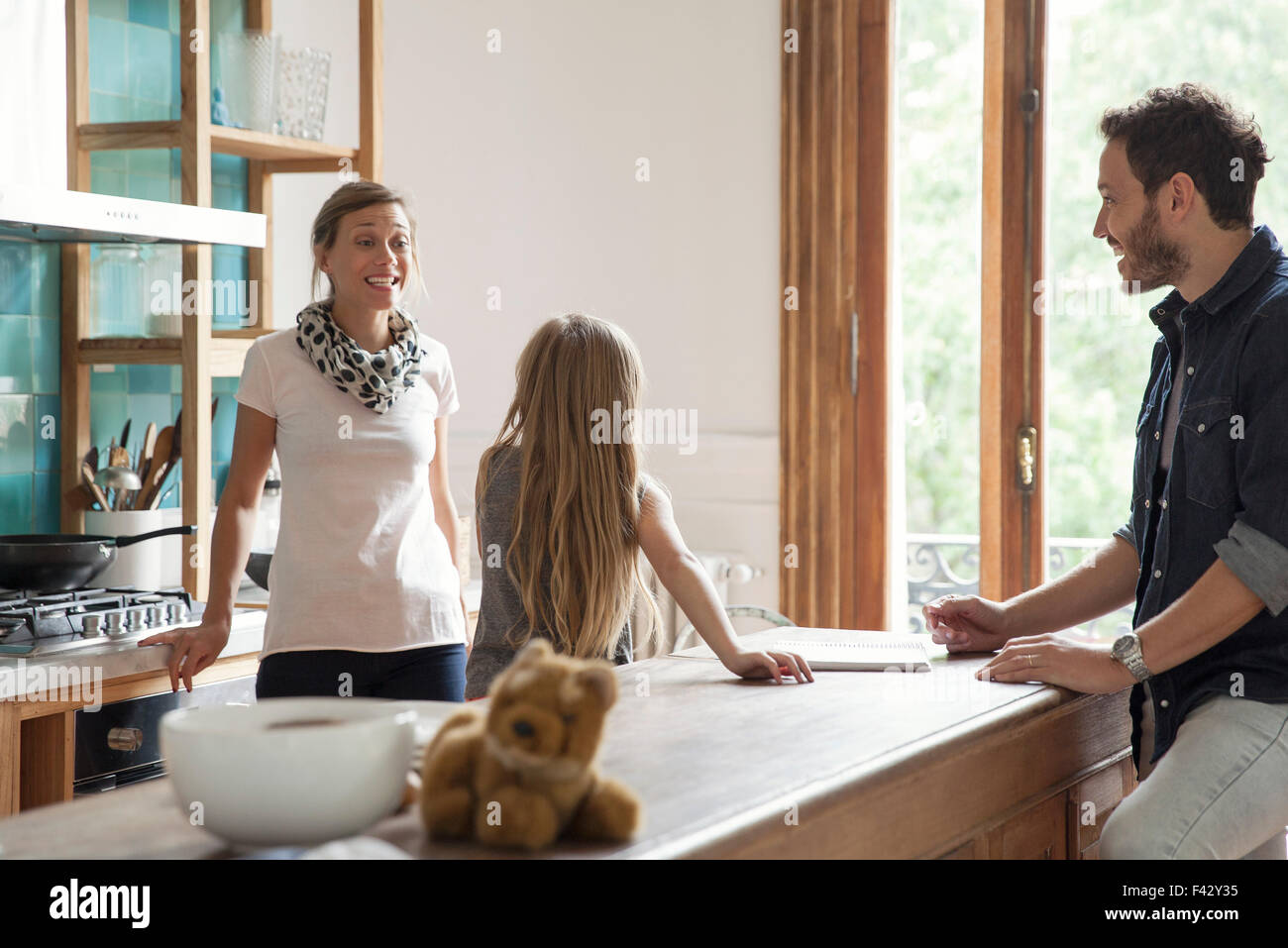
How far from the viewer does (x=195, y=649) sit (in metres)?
2.13

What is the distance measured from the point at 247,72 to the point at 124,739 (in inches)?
61.4

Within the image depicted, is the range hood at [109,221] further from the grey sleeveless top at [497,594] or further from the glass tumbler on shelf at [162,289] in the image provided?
the grey sleeveless top at [497,594]

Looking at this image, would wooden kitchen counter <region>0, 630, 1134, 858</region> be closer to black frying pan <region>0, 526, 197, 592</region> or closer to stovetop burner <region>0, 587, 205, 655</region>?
stovetop burner <region>0, 587, 205, 655</region>

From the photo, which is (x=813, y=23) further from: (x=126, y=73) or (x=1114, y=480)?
(x=126, y=73)

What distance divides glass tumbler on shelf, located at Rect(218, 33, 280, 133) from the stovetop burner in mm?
1147

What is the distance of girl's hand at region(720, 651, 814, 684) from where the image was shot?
1.56m

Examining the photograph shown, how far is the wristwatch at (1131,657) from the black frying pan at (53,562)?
1622 mm

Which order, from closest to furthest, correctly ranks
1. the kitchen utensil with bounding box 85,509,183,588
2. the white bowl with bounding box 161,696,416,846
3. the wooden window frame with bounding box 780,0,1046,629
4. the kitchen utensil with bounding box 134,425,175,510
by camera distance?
the white bowl with bounding box 161,696,416,846
the kitchen utensil with bounding box 85,509,183,588
the kitchen utensil with bounding box 134,425,175,510
the wooden window frame with bounding box 780,0,1046,629

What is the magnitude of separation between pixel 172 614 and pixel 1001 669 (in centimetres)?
151

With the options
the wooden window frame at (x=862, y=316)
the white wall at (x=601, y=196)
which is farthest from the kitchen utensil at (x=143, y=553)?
the wooden window frame at (x=862, y=316)

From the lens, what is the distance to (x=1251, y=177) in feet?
5.95

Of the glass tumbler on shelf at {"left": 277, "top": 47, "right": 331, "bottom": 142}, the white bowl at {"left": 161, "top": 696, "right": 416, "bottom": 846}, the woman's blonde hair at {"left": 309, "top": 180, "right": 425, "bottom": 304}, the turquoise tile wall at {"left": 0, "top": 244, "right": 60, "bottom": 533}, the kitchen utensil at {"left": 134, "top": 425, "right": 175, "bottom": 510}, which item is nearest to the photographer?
the white bowl at {"left": 161, "top": 696, "right": 416, "bottom": 846}

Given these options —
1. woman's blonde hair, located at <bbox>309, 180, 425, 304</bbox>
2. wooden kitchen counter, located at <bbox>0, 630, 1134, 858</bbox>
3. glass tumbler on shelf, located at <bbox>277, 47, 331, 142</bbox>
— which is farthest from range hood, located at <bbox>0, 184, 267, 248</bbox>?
wooden kitchen counter, located at <bbox>0, 630, 1134, 858</bbox>

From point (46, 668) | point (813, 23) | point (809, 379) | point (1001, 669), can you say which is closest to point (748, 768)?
point (1001, 669)
